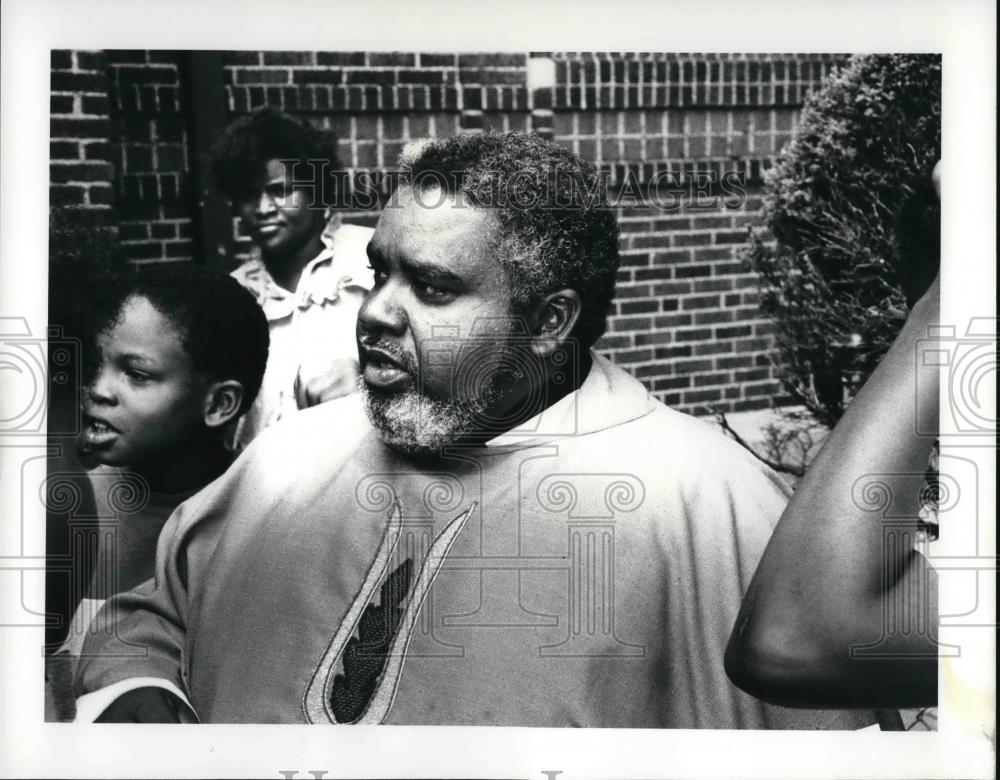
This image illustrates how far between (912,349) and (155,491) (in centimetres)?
286

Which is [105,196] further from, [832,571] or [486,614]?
[832,571]

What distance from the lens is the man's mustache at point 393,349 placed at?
4.80m

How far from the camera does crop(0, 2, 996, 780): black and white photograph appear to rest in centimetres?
480

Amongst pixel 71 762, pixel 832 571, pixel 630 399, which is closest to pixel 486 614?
pixel 630 399

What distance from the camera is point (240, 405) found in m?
4.89

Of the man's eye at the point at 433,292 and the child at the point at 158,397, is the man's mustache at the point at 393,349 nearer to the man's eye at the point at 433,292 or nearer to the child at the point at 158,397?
the man's eye at the point at 433,292

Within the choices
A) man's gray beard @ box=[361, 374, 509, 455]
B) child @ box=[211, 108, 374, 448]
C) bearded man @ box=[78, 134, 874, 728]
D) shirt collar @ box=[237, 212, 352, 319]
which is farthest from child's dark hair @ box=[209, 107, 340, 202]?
man's gray beard @ box=[361, 374, 509, 455]

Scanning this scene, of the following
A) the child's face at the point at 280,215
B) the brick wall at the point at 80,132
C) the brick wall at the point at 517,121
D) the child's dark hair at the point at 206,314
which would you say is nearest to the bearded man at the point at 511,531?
the brick wall at the point at 517,121

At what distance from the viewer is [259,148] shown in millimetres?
4859

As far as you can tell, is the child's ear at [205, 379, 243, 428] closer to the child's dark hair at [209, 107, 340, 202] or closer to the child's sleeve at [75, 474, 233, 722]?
the child's sleeve at [75, 474, 233, 722]

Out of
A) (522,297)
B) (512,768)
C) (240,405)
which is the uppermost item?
(522,297)

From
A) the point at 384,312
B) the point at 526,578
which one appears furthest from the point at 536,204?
the point at 526,578

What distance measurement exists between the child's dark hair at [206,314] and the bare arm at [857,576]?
204cm

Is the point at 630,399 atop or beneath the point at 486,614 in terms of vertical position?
atop
